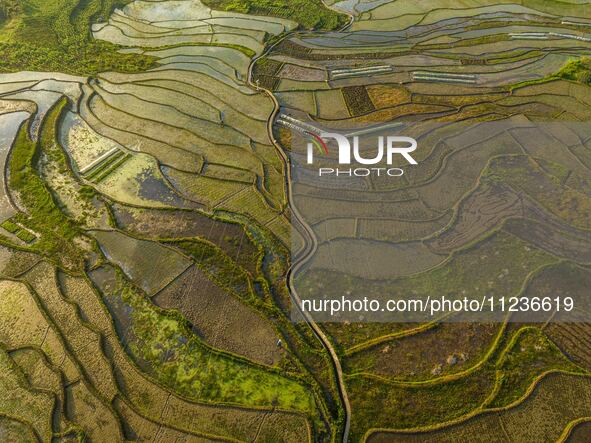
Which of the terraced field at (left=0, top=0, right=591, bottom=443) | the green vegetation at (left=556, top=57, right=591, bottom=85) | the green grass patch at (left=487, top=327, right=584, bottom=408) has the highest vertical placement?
the green vegetation at (left=556, top=57, right=591, bottom=85)

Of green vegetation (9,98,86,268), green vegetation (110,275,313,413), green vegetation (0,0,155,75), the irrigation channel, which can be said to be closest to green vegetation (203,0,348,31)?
green vegetation (0,0,155,75)

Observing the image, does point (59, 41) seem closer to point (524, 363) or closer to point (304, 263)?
point (304, 263)

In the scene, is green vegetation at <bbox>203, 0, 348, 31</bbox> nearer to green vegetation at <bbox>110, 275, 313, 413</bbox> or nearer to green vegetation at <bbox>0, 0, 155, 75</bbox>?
green vegetation at <bbox>0, 0, 155, 75</bbox>

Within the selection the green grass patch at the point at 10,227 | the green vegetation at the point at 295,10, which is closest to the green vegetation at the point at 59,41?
the green vegetation at the point at 295,10

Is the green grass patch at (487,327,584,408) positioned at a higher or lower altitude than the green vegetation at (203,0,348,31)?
lower

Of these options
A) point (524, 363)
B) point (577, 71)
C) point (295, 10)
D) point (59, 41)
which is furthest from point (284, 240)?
point (59, 41)

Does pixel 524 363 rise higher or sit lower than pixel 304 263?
lower

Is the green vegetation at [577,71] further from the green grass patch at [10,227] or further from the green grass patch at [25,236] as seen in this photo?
the green grass patch at [10,227]
